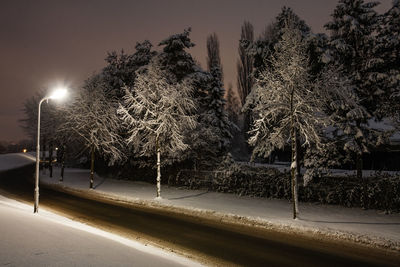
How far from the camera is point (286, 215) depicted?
1505 cm

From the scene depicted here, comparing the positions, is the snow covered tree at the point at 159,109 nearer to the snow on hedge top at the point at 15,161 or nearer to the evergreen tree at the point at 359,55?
the evergreen tree at the point at 359,55

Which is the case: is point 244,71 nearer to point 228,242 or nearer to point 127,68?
point 127,68

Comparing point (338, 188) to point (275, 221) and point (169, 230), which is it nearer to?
point (275, 221)

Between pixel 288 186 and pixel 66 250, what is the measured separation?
14.4 meters

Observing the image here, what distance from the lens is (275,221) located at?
13734mm

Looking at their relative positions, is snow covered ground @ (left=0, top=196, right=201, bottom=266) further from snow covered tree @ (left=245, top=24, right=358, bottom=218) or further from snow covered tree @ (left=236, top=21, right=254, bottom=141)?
snow covered tree @ (left=236, top=21, right=254, bottom=141)

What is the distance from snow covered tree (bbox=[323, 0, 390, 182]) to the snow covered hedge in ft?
11.2

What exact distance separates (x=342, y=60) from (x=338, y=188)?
9553 mm

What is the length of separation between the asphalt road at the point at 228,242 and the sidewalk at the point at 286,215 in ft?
2.24

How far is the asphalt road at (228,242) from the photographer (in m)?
9.11

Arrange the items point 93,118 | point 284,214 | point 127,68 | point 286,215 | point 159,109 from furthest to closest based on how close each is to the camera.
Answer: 1. point 127,68
2. point 93,118
3. point 159,109
4. point 284,214
5. point 286,215

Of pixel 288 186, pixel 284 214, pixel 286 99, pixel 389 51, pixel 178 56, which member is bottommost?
pixel 284 214

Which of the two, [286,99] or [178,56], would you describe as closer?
[286,99]

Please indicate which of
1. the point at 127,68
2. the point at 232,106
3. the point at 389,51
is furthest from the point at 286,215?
the point at 232,106
